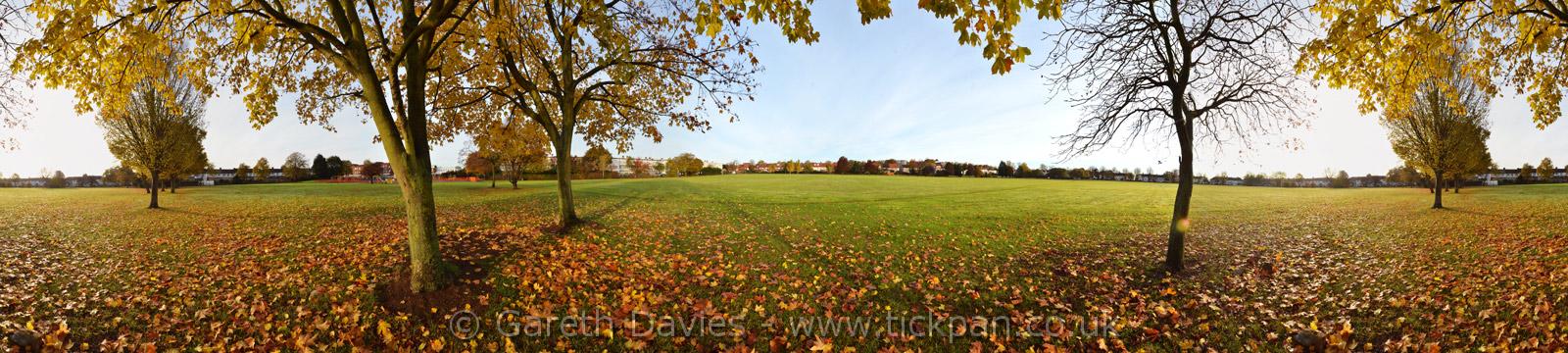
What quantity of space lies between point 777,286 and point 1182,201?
8.22m

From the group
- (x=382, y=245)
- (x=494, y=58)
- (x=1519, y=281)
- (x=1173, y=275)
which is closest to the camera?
(x=1519, y=281)

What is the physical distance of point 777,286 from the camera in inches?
336

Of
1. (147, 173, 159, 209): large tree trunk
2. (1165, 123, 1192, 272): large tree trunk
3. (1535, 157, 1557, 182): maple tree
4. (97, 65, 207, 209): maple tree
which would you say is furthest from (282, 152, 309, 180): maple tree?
(1535, 157, 1557, 182): maple tree

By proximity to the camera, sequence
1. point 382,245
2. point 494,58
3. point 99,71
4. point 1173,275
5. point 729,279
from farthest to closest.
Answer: point 494,58, point 382,245, point 1173,275, point 729,279, point 99,71

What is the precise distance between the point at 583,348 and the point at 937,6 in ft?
18.3

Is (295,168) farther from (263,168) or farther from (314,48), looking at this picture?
(314,48)

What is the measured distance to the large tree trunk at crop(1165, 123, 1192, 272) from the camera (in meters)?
9.65

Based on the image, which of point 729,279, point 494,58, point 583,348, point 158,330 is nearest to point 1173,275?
point 729,279

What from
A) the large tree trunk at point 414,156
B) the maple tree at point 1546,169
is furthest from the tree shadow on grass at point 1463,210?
the maple tree at point 1546,169

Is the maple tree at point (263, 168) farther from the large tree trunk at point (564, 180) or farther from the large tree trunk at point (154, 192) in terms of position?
the large tree trunk at point (564, 180)

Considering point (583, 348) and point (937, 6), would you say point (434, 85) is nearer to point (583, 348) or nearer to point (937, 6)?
point (583, 348)

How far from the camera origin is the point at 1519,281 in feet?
24.7

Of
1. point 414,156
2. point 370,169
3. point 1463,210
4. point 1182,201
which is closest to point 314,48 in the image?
point 414,156

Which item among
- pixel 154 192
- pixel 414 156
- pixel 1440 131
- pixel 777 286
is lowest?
pixel 777 286
